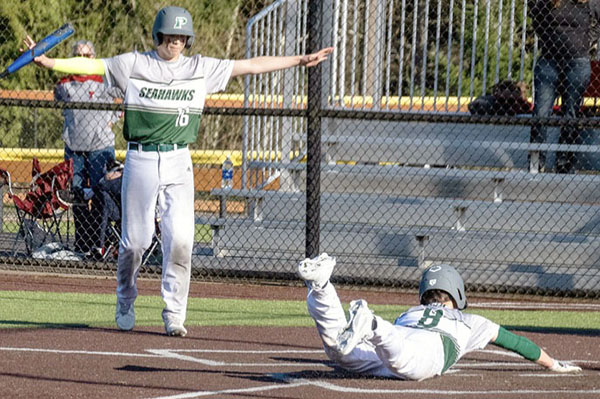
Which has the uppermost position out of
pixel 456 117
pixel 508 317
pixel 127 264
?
pixel 456 117

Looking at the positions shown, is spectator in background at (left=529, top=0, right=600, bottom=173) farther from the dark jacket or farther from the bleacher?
the bleacher

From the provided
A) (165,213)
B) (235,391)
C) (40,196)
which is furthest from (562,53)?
(235,391)

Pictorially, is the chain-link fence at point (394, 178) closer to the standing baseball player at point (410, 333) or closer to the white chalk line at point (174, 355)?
the white chalk line at point (174, 355)

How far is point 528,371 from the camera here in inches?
278

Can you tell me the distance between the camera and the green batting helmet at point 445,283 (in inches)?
270

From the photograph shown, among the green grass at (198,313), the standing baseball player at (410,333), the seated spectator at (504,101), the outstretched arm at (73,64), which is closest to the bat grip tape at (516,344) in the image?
the standing baseball player at (410,333)

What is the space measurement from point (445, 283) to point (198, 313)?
3658mm

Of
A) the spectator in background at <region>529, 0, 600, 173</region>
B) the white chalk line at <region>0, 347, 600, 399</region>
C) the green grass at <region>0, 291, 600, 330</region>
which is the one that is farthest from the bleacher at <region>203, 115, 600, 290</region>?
the white chalk line at <region>0, 347, 600, 399</region>

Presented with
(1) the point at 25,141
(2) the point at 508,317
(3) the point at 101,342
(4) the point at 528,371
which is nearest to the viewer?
(4) the point at 528,371

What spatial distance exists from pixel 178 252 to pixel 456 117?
11.6ft

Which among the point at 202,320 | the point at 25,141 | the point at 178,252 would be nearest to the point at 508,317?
the point at 202,320

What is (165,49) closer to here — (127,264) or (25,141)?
(127,264)

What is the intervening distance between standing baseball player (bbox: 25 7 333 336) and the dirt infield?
56cm

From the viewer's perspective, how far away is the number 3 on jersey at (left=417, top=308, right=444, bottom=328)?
658 cm
